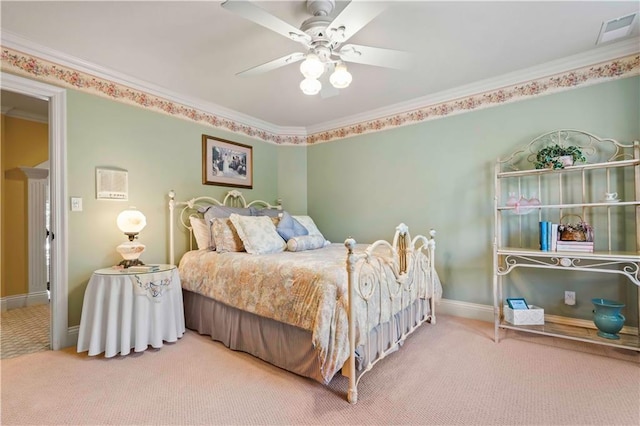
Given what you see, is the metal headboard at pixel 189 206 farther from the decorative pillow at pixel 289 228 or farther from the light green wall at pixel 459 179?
the light green wall at pixel 459 179

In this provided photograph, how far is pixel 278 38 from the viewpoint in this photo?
2.30 meters

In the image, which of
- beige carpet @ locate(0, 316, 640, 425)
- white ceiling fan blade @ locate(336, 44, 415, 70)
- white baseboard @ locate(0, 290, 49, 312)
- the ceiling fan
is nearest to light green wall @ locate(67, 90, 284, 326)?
beige carpet @ locate(0, 316, 640, 425)

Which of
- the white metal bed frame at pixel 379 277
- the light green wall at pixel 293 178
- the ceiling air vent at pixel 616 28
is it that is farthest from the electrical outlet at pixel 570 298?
the light green wall at pixel 293 178

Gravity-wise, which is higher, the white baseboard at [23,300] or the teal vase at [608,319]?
the teal vase at [608,319]

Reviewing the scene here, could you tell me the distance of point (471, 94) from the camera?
10.7 feet

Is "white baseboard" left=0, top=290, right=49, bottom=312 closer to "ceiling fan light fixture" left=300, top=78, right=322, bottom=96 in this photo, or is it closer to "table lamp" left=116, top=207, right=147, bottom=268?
"table lamp" left=116, top=207, right=147, bottom=268

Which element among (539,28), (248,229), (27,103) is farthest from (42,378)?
(539,28)

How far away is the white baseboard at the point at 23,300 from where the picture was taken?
3664mm

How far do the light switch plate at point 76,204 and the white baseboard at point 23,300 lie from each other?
2284mm

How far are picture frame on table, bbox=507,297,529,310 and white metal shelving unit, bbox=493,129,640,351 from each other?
155mm

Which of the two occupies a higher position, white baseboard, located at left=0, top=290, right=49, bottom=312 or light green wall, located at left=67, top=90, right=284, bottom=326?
light green wall, located at left=67, top=90, right=284, bottom=326

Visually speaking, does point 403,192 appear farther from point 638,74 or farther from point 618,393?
point 618,393

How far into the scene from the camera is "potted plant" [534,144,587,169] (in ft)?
8.27

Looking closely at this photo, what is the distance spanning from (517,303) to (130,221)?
12.2 feet
